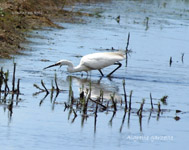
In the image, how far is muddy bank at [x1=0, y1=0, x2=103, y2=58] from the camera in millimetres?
14980

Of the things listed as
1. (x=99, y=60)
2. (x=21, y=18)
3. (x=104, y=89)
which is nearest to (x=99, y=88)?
(x=104, y=89)

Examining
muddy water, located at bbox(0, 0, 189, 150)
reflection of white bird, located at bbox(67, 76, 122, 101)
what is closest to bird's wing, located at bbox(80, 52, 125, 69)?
muddy water, located at bbox(0, 0, 189, 150)

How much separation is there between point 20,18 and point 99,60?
7.19 m

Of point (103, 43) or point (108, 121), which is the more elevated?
point (103, 43)

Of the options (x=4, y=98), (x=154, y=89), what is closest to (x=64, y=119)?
(x=4, y=98)

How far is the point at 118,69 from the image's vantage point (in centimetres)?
1414

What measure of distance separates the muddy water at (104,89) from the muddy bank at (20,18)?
0.44 metres

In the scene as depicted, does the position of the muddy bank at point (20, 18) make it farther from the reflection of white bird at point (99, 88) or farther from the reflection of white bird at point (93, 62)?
the reflection of white bird at point (99, 88)

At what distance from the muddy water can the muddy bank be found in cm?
44

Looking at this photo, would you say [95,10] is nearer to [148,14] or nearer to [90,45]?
[148,14]

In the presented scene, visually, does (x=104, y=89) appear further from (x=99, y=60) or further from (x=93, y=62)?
(x=99, y=60)

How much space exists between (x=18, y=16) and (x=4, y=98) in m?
11.0

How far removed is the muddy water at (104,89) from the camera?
760 cm

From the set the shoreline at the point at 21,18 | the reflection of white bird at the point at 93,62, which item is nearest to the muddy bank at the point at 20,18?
the shoreline at the point at 21,18
